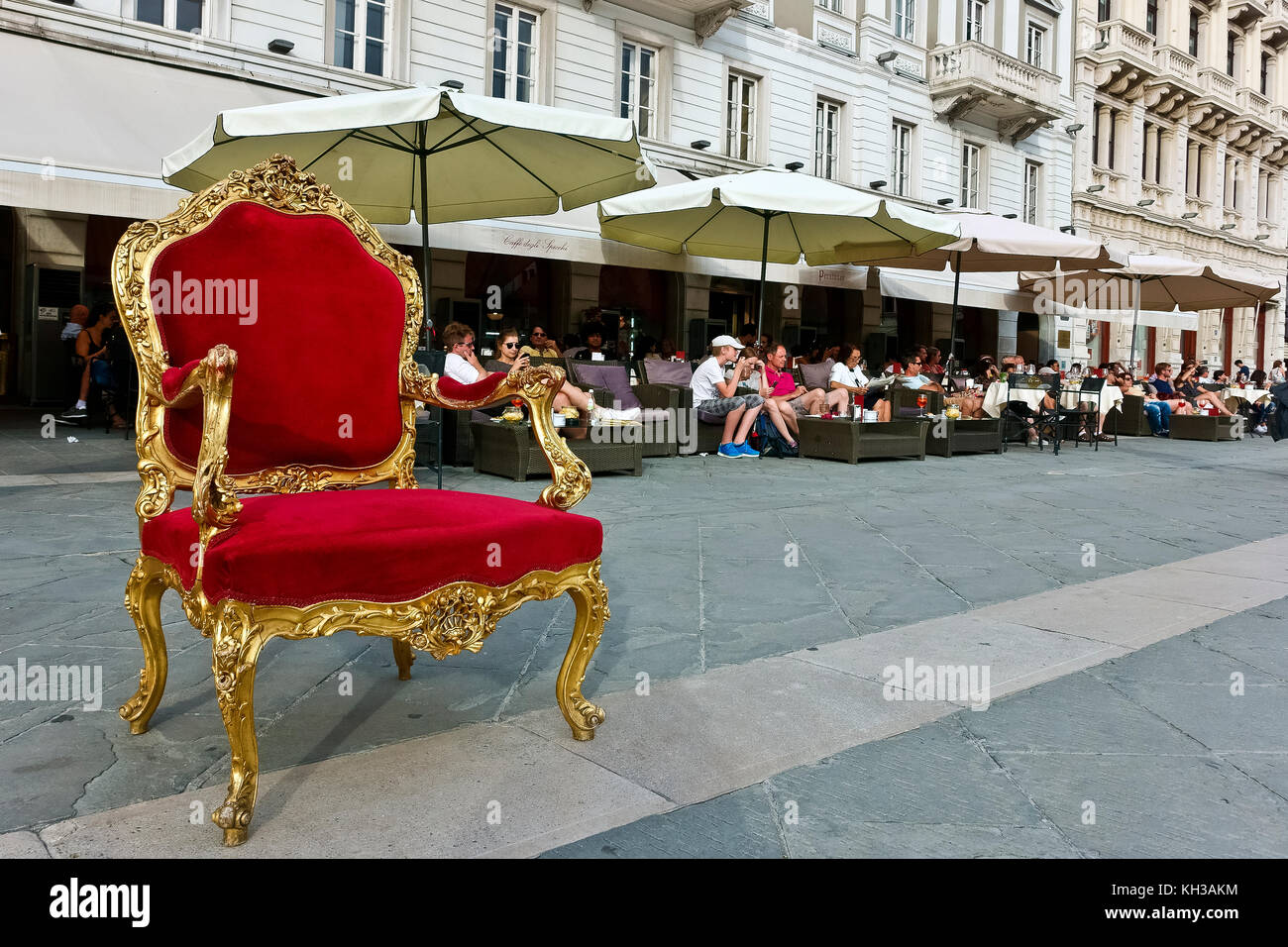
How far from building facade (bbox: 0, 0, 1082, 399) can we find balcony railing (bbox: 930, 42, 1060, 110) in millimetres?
47

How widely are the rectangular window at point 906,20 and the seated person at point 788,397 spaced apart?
12937mm

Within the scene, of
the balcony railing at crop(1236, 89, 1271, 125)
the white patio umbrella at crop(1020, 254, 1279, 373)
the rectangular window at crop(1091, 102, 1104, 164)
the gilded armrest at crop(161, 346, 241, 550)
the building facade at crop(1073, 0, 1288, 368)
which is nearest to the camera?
the gilded armrest at crop(161, 346, 241, 550)

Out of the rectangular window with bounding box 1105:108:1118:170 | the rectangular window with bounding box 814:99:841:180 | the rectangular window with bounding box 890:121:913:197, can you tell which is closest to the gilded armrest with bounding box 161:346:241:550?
the rectangular window with bounding box 814:99:841:180

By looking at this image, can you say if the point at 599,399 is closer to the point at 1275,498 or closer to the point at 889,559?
the point at 889,559

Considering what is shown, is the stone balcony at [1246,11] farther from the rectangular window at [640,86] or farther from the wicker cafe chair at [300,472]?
the wicker cafe chair at [300,472]

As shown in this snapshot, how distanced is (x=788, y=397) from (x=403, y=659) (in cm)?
846

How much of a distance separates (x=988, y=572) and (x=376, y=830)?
360cm

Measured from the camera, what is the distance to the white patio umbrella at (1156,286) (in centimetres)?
1497

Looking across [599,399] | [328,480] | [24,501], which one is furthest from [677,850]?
[599,399]

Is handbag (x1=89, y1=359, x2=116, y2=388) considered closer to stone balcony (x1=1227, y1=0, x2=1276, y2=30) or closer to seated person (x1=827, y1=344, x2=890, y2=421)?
seated person (x1=827, y1=344, x2=890, y2=421)

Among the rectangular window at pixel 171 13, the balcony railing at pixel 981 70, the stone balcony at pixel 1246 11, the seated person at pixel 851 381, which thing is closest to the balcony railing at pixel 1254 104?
the stone balcony at pixel 1246 11

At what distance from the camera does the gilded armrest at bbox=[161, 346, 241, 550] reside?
6.69 ft

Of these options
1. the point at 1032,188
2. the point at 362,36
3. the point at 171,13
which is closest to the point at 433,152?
the point at 171,13
